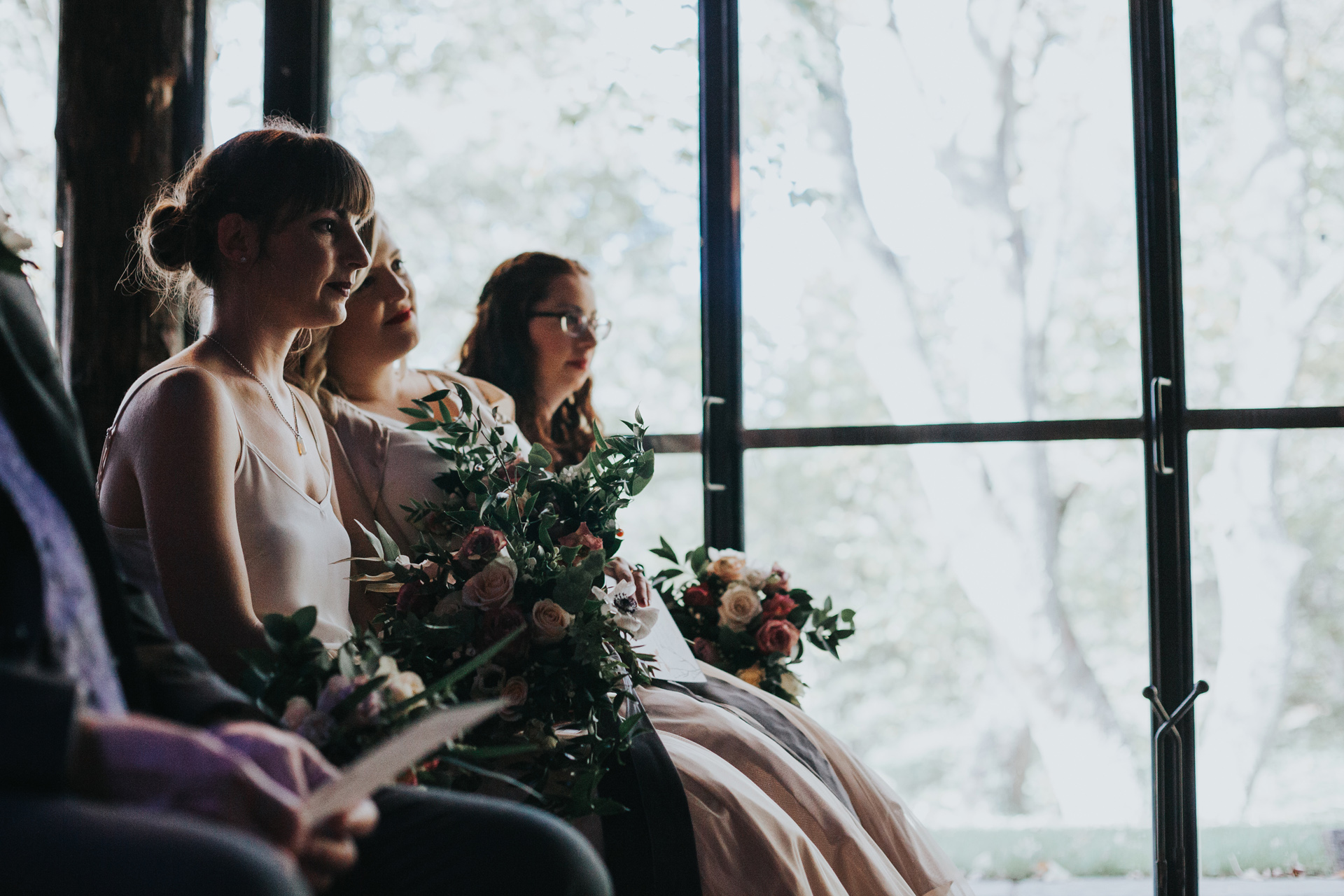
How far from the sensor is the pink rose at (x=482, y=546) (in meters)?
1.58

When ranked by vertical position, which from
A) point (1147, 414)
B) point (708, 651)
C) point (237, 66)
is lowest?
point (708, 651)

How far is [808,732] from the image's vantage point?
2037 mm

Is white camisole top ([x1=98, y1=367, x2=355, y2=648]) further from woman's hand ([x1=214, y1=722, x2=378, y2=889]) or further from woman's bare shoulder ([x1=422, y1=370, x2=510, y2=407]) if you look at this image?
woman's bare shoulder ([x1=422, y1=370, x2=510, y2=407])

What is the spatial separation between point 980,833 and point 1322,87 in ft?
7.10

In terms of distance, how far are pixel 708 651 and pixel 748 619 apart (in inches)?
4.7

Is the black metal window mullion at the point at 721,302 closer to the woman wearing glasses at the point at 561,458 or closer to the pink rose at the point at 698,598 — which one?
the woman wearing glasses at the point at 561,458

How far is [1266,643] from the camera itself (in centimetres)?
280

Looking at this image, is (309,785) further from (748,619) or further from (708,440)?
(708,440)

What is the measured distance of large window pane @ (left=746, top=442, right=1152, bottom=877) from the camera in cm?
289

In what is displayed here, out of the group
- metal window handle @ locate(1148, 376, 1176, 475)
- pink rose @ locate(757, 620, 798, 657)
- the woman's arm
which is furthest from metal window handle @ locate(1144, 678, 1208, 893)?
the woman's arm

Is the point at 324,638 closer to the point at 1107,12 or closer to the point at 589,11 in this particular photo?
the point at 589,11

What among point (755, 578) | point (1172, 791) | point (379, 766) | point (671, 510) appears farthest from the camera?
point (671, 510)

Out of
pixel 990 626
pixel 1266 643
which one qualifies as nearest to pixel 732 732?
pixel 990 626

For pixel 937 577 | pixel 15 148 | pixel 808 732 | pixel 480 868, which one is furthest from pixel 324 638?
pixel 15 148
